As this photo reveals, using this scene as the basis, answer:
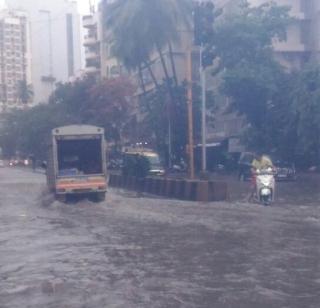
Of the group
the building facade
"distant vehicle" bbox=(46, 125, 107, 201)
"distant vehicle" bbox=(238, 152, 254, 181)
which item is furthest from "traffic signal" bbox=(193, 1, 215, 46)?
the building facade

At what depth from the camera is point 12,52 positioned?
172 m

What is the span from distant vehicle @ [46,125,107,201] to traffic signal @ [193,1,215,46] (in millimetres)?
4922

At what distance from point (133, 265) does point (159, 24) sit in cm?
3574

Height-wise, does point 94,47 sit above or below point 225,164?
above

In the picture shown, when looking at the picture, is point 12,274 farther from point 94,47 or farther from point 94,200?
point 94,47

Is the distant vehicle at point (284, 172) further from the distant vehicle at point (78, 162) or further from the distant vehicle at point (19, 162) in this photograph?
the distant vehicle at point (19, 162)

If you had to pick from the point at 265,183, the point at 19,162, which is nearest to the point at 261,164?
the point at 265,183

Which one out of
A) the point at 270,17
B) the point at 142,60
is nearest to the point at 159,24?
the point at 142,60

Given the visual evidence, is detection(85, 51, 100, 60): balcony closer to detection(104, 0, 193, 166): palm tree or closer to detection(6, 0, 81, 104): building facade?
detection(104, 0, 193, 166): palm tree

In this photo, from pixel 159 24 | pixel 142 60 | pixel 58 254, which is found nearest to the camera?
pixel 58 254

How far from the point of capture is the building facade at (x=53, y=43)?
568ft

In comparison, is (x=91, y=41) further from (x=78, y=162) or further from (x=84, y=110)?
(x=78, y=162)

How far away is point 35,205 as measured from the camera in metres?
26.0

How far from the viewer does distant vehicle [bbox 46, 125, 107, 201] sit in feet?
81.8
